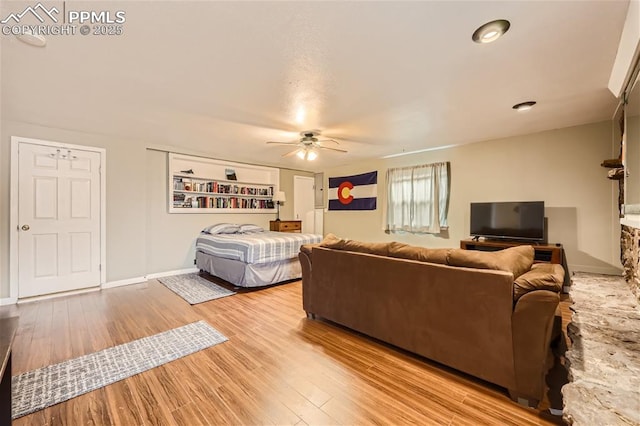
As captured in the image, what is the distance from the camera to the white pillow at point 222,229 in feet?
16.9

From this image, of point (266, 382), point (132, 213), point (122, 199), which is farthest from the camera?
point (132, 213)

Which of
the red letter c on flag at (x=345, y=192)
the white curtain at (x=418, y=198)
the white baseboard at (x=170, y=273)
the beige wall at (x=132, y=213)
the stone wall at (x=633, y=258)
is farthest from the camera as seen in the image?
the red letter c on flag at (x=345, y=192)

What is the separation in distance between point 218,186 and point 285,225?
5.88 feet

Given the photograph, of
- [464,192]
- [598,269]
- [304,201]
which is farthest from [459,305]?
[304,201]

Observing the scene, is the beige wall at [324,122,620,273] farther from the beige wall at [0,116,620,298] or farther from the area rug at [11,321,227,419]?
the area rug at [11,321,227,419]

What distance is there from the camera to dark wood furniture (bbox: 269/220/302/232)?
634 centimetres

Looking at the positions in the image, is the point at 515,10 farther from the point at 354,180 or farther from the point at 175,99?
the point at 354,180

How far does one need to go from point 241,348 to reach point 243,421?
835 mm

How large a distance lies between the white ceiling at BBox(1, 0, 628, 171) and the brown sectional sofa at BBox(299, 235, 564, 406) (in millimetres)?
1538

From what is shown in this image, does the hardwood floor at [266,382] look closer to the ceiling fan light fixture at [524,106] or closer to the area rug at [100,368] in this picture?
the area rug at [100,368]

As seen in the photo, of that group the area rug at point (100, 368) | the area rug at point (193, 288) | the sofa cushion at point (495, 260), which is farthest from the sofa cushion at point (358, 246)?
the area rug at point (193, 288)

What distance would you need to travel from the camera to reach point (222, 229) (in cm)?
520

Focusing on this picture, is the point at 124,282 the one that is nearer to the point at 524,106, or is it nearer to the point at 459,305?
the point at 459,305

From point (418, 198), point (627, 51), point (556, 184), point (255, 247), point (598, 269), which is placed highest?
point (627, 51)
